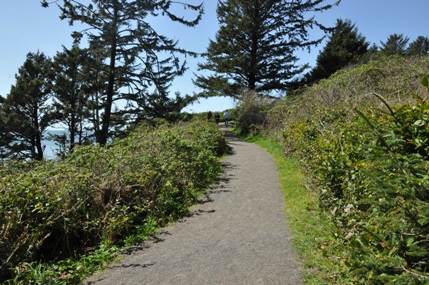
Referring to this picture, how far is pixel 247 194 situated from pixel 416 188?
222 inches

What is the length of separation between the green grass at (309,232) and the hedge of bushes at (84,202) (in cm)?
258

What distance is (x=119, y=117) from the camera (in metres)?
20.2

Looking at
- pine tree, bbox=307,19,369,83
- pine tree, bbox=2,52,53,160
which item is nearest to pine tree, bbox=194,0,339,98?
pine tree, bbox=307,19,369,83

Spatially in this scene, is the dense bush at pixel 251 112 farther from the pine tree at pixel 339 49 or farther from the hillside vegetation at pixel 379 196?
the hillside vegetation at pixel 379 196

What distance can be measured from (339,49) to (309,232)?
28.0 metres

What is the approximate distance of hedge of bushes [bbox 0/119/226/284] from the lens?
4078mm

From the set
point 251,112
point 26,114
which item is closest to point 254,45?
point 251,112

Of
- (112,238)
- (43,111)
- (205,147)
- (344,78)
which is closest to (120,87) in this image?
(43,111)

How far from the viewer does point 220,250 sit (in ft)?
15.0

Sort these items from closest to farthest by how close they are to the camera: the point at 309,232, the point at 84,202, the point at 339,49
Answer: the point at 309,232 < the point at 84,202 < the point at 339,49

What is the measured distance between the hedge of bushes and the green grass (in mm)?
2581

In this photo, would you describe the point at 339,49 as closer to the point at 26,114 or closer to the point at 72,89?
the point at 72,89

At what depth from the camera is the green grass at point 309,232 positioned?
11.8 ft

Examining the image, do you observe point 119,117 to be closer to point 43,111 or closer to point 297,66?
point 43,111
